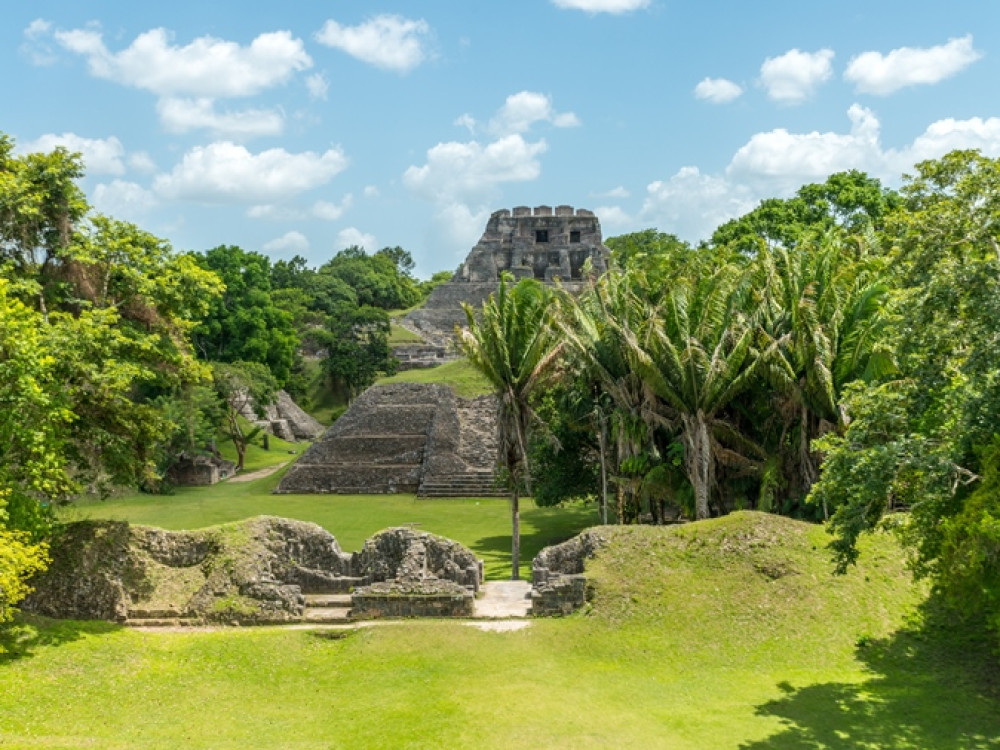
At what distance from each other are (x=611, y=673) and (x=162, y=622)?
7728mm

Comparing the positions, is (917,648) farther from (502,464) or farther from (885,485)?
(502,464)

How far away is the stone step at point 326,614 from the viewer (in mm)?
14445

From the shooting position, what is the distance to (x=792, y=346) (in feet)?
57.6

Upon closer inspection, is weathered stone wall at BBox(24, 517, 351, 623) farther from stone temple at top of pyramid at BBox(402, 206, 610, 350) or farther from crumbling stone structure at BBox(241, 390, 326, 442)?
stone temple at top of pyramid at BBox(402, 206, 610, 350)

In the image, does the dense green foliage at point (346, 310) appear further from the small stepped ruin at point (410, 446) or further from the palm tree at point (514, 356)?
the palm tree at point (514, 356)

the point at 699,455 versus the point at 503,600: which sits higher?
the point at 699,455

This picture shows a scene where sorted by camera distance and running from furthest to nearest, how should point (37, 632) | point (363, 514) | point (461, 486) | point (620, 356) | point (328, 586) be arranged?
point (461, 486) < point (363, 514) < point (620, 356) < point (328, 586) < point (37, 632)

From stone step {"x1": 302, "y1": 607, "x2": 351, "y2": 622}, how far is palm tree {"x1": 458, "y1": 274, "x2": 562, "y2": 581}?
431 centimetres

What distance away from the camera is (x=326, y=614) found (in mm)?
14750

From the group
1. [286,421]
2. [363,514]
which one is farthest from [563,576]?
[286,421]

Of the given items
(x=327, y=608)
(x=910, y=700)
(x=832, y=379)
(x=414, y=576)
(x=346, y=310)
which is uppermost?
(x=346, y=310)

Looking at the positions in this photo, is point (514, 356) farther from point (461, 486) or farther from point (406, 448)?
point (406, 448)

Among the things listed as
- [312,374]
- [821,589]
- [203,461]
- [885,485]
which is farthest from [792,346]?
[312,374]

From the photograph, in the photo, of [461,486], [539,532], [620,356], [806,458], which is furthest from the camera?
[461,486]
